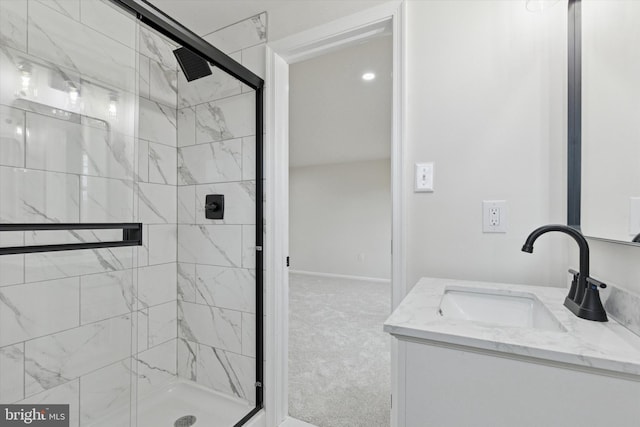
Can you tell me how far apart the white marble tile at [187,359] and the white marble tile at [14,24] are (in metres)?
1.80

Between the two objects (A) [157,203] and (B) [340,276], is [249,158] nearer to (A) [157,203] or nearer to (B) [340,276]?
(A) [157,203]

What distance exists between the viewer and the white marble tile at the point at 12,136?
106 cm

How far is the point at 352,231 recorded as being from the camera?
20.1 feet

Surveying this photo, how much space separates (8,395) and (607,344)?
2.08 meters

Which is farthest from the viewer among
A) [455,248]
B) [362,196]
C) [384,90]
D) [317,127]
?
[362,196]

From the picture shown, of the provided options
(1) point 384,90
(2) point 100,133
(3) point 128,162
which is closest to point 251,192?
(3) point 128,162

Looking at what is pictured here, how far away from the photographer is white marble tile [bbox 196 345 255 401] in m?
1.78

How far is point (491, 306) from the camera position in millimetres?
1089

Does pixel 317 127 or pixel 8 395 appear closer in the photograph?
pixel 8 395

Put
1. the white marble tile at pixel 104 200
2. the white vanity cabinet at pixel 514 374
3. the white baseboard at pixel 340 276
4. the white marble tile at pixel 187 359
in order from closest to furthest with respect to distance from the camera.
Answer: the white vanity cabinet at pixel 514 374 < the white marble tile at pixel 104 200 < the white marble tile at pixel 187 359 < the white baseboard at pixel 340 276

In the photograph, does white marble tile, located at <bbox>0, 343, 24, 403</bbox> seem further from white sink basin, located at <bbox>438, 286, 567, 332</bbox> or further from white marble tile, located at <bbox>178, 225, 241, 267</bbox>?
white sink basin, located at <bbox>438, 286, 567, 332</bbox>

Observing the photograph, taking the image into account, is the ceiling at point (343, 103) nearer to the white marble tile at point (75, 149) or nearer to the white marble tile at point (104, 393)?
the white marble tile at point (75, 149)

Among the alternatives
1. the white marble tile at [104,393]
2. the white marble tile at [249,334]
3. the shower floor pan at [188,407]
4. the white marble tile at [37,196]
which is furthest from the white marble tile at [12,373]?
the white marble tile at [249,334]

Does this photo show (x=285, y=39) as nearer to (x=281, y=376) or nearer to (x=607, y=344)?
(x=607, y=344)
